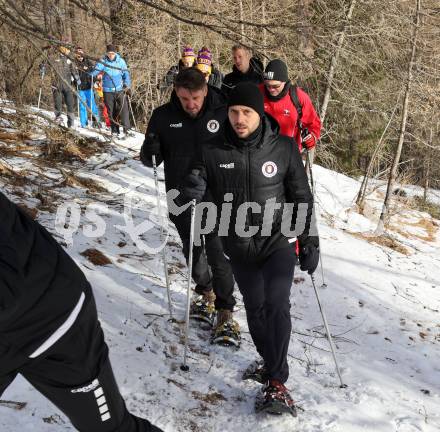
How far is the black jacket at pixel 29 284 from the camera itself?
1631 millimetres

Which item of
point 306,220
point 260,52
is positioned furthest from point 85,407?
point 260,52

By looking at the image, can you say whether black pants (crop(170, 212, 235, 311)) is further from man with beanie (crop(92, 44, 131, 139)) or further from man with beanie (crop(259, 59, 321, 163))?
man with beanie (crop(259, 59, 321, 163))

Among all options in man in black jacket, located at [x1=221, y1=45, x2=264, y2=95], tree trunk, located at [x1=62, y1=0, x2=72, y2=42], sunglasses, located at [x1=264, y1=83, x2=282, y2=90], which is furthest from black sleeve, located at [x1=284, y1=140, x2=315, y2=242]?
tree trunk, located at [x1=62, y1=0, x2=72, y2=42]

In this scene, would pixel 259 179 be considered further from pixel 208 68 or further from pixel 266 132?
pixel 208 68

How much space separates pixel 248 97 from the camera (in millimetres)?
3330

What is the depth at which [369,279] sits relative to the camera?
719cm

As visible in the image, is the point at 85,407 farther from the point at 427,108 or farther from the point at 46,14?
the point at 427,108

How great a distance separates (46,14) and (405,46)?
8.42 meters

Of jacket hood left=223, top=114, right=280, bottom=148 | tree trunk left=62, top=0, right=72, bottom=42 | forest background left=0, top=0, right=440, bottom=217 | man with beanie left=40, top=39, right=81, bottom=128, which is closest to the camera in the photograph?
jacket hood left=223, top=114, right=280, bottom=148

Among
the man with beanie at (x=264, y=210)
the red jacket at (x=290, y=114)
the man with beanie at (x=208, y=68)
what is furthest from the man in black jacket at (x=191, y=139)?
the man with beanie at (x=208, y=68)

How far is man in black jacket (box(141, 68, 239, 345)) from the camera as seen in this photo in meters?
4.21

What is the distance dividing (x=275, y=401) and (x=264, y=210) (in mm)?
1323

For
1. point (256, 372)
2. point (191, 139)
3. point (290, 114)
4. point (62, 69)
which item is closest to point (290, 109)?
point (290, 114)

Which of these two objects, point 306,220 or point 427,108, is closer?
point 306,220
